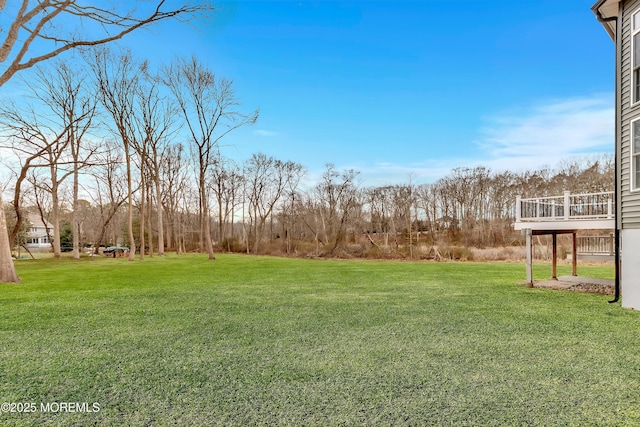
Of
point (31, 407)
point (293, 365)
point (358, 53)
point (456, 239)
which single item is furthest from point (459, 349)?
point (456, 239)

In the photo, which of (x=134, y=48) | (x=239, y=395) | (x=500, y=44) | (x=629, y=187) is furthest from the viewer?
(x=134, y=48)

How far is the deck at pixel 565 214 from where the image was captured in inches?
310

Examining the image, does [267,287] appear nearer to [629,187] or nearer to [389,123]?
[629,187]

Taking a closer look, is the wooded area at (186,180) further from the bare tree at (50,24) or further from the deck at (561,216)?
the deck at (561,216)

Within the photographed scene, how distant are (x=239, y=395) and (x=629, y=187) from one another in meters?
7.66

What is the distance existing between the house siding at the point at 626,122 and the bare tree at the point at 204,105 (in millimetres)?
16469

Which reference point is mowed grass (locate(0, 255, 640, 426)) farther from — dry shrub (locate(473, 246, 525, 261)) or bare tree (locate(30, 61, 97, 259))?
bare tree (locate(30, 61, 97, 259))

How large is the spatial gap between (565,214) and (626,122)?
2445 mm

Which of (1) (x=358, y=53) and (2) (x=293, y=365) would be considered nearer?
(2) (x=293, y=365)

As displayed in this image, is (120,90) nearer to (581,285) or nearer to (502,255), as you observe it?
(581,285)

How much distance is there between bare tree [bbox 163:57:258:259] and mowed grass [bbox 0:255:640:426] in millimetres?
14454

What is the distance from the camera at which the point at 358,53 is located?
14.8 meters

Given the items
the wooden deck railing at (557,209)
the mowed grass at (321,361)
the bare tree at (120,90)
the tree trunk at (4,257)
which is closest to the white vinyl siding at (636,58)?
the wooden deck railing at (557,209)

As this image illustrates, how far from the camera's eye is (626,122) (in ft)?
21.7
